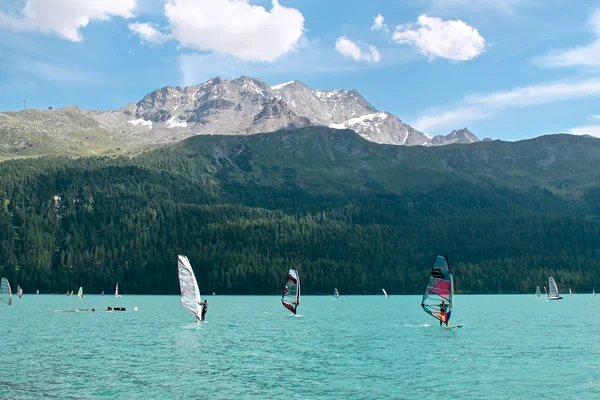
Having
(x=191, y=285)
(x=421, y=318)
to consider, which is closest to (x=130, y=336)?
(x=191, y=285)

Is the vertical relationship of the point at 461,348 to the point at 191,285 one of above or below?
below

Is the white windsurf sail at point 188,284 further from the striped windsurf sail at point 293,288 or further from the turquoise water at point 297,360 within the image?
the striped windsurf sail at point 293,288

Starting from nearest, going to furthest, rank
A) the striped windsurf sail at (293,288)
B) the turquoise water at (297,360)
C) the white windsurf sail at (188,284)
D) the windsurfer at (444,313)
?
the turquoise water at (297,360), the white windsurf sail at (188,284), the windsurfer at (444,313), the striped windsurf sail at (293,288)

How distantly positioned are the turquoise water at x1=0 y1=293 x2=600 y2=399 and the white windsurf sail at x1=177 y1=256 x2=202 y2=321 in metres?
4.72

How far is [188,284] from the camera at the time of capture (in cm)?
10356

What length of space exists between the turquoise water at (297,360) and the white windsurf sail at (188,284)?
15.5ft

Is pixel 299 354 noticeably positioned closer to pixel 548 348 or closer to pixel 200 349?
pixel 200 349

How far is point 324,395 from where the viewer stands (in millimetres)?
55188

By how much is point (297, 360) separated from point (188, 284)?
33703mm

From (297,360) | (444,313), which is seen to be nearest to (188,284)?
(297,360)

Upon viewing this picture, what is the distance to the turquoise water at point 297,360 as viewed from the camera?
57.1m

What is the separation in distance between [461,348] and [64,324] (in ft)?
234

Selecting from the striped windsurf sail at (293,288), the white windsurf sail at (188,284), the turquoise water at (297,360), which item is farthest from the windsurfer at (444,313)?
the white windsurf sail at (188,284)

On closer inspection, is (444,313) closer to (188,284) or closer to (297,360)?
(188,284)
